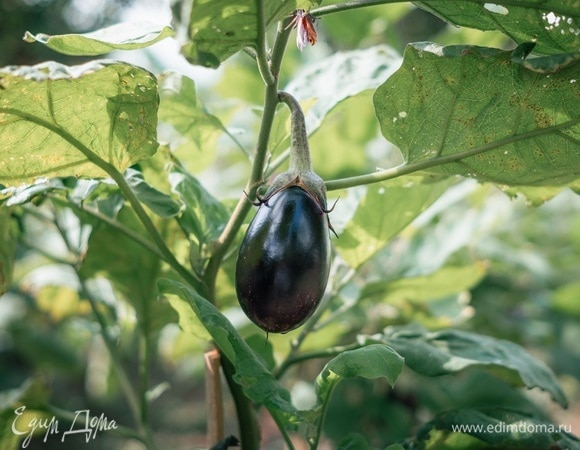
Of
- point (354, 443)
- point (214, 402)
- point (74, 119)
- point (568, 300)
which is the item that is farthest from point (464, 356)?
point (568, 300)

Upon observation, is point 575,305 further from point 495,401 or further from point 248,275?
point 248,275

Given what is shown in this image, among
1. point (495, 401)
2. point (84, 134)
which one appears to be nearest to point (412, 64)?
point (84, 134)

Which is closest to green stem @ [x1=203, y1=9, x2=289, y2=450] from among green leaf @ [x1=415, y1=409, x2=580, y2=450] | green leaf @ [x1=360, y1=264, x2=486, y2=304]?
green leaf @ [x1=415, y1=409, x2=580, y2=450]

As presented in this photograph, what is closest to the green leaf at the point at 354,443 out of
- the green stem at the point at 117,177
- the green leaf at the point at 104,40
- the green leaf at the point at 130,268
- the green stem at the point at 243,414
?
the green stem at the point at 243,414

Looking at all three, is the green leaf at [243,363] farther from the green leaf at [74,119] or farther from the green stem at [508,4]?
the green stem at [508,4]

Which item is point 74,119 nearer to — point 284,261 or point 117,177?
point 117,177

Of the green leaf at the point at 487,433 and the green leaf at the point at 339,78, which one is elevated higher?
the green leaf at the point at 339,78
